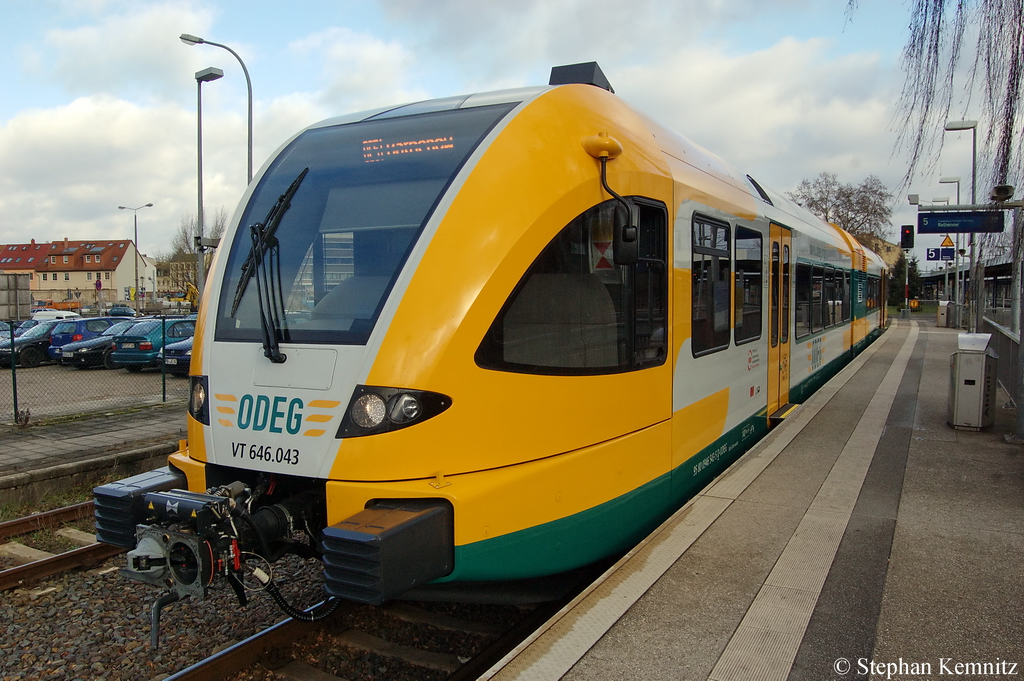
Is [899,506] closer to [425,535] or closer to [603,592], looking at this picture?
[603,592]

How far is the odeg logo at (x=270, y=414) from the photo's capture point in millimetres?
3816

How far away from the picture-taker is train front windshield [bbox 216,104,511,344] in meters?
3.98

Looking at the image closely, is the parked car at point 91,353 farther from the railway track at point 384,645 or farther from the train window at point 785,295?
the railway track at point 384,645

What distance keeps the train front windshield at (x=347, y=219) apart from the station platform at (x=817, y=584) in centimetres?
196

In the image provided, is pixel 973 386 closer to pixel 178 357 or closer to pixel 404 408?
pixel 404 408

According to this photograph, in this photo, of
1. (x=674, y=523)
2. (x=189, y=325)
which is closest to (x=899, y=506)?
(x=674, y=523)

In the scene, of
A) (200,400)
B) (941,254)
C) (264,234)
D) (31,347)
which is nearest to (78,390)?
(31,347)

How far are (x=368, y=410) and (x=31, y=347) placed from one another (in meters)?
23.6

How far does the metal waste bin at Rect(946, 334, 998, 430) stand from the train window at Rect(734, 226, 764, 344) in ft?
8.80

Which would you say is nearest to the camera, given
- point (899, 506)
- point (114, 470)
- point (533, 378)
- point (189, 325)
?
point (533, 378)

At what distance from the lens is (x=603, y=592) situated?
3.98 m

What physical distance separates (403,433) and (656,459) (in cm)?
206

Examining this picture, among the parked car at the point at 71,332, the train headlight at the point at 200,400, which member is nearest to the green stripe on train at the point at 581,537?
the train headlight at the point at 200,400

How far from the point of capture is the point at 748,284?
726 centimetres
